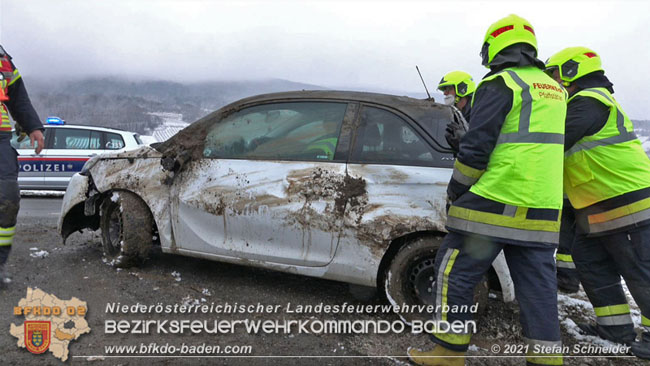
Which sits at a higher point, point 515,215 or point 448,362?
point 515,215

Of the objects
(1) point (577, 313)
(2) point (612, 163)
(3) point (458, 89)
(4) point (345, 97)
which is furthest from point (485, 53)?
(3) point (458, 89)

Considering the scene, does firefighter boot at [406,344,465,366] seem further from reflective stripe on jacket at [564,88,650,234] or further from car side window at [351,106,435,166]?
reflective stripe on jacket at [564,88,650,234]

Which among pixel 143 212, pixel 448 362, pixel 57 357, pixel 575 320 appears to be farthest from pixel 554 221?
pixel 143 212

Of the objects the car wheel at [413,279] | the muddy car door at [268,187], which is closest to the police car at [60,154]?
the muddy car door at [268,187]

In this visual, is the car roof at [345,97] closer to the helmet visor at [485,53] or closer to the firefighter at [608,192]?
the helmet visor at [485,53]

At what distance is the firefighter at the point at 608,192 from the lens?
2.66m

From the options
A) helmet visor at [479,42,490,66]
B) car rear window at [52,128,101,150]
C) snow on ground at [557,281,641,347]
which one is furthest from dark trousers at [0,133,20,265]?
car rear window at [52,128,101,150]

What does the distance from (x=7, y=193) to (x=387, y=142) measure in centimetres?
291

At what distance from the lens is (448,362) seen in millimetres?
2170

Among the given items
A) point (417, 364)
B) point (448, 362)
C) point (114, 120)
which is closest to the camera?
point (448, 362)

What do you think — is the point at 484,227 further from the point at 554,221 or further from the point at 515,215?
the point at 554,221

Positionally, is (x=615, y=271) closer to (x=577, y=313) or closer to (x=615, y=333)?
(x=615, y=333)

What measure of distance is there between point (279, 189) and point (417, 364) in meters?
1.49

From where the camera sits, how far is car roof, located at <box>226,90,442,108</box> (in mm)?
3035
